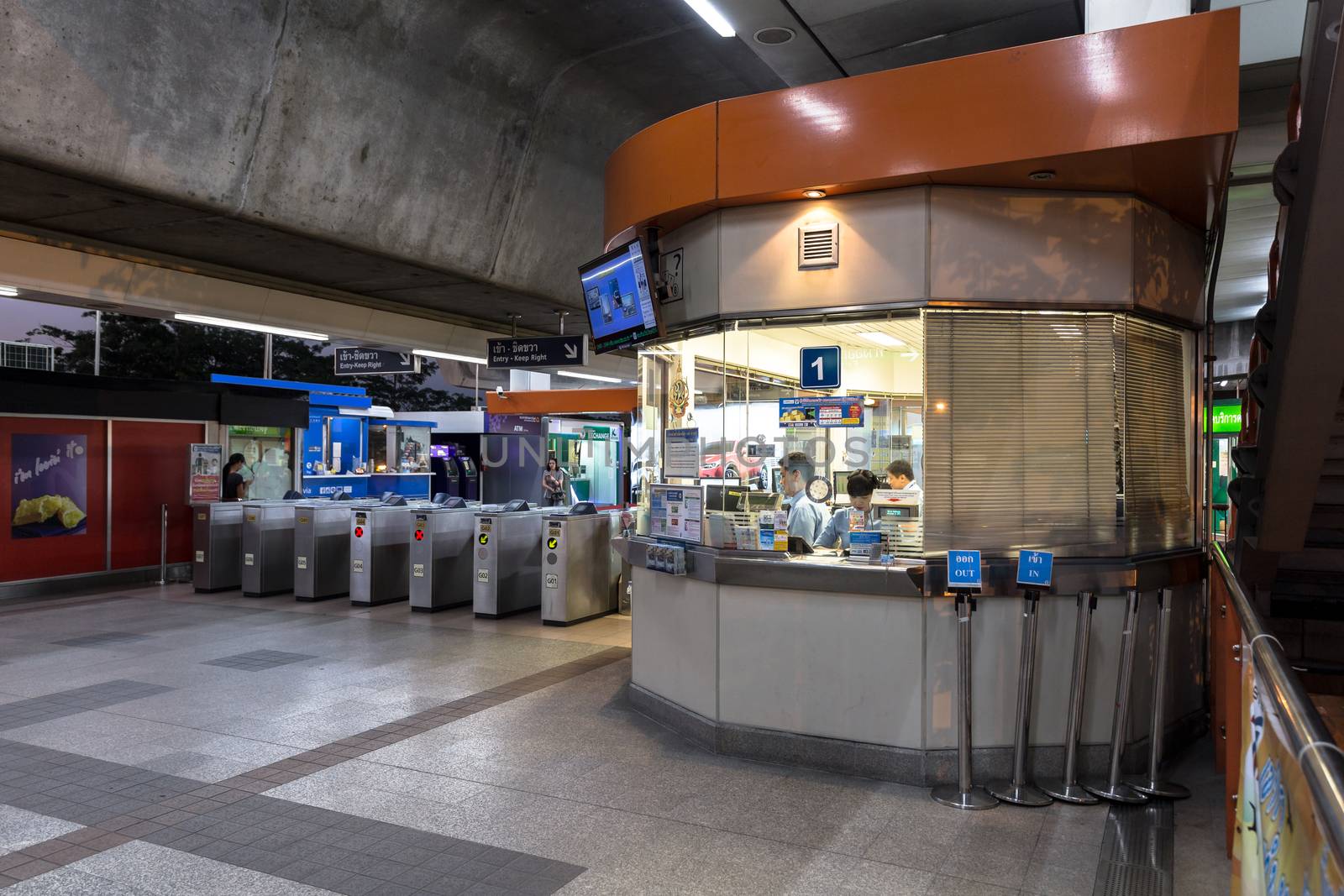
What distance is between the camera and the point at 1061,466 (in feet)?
17.0

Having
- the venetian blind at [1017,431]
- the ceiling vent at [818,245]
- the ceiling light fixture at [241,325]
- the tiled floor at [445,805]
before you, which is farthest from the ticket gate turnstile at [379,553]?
the venetian blind at [1017,431]

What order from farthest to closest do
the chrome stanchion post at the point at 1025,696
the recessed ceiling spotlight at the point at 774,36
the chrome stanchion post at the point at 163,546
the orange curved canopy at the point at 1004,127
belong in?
1. the chrome stanchion post at the point at 163,546
2. the recessed ceiling spotlight at the point at 774,36
3. the chrome stanchion post at the point at 1025,696
4. the orange curved canopy at the point at 1004,127

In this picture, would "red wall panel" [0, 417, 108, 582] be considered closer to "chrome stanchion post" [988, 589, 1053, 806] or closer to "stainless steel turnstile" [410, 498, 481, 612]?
"stainless steel turnstile" [410, 498, 481, 612]

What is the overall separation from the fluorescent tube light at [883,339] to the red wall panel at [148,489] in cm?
1078

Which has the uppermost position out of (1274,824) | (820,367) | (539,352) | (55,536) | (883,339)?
(539,352)

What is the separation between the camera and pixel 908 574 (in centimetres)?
504

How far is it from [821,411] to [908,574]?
43.6 inches

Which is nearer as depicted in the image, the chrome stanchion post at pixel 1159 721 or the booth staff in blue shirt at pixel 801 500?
the chrome stanchion post at pixel 1159 721

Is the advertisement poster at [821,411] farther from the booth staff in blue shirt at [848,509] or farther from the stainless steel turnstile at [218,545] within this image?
the stainless steel turnstile at [218,545]

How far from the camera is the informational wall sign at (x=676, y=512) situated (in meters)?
5.88

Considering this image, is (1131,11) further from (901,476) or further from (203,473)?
(203,473)

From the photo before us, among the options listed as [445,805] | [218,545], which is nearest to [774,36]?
[445,805]

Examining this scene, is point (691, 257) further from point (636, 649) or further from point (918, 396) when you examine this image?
point (636, 649)

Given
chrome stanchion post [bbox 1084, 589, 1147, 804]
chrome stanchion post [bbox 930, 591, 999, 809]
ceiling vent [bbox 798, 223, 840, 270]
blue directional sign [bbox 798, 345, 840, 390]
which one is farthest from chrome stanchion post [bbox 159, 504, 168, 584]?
chrome stanchion post [bbox 1084, 589, 1147, 804]
